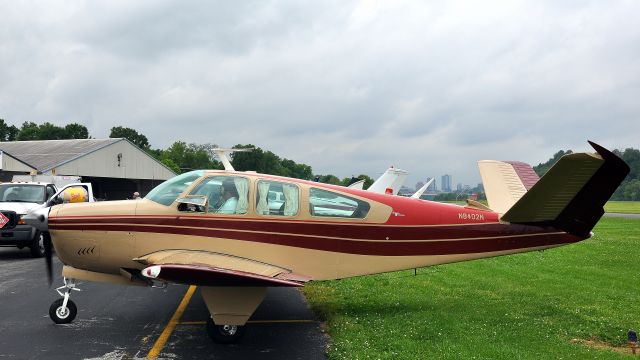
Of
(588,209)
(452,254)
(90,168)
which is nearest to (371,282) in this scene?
(452,254)

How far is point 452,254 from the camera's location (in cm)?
774

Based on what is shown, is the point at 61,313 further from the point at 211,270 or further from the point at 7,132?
the point at 7,132

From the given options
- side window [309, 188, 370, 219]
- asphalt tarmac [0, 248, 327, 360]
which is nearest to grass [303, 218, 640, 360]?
asphalt tarmac [0, 248, 327, 360]

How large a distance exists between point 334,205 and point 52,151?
43.1m

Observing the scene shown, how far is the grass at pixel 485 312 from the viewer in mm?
5941

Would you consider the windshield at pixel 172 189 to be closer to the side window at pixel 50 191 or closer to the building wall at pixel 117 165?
the side window at pixel 50 191

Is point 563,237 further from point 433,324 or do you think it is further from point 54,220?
point 54,220

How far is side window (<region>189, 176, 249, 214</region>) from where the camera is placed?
279 inches

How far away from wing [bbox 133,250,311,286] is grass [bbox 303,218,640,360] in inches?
43.5

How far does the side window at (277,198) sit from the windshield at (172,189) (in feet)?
3.05

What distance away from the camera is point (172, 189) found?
7285 millimetres

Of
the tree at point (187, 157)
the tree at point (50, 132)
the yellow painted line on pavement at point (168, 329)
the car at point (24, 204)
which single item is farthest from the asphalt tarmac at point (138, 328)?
the tree at point (187, 157)

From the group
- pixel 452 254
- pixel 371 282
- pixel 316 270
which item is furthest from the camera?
pixel 371 282

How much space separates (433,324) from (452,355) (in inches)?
53.7
